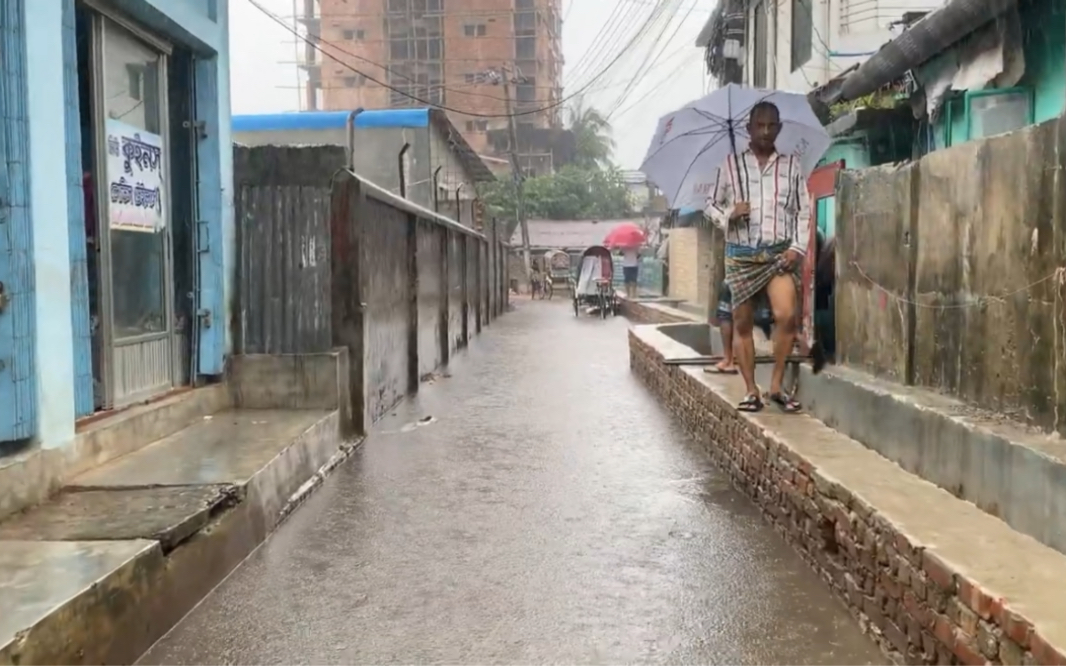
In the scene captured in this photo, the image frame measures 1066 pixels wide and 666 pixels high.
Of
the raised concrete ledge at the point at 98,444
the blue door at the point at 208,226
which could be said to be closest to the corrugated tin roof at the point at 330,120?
the blue door at the point at 208,226

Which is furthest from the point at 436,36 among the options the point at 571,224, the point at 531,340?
the point at 531,340

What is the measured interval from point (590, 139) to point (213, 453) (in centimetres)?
5666

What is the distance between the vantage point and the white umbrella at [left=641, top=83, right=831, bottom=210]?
25.7ft

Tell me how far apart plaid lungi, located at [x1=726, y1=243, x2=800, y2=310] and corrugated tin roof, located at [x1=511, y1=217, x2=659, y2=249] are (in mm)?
42322

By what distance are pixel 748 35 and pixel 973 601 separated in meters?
23.0

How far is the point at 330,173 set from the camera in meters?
8.24

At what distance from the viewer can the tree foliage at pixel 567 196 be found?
5138cm

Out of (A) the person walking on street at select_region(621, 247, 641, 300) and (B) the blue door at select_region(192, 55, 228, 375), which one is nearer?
(B) the blue door at select_region(192, 55, 228, 375)

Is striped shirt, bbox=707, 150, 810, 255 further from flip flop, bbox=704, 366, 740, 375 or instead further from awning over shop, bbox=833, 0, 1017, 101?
awning over shop, bbox=833, 0, 1017, 101

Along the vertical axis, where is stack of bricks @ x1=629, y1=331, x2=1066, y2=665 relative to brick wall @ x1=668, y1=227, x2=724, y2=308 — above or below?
below

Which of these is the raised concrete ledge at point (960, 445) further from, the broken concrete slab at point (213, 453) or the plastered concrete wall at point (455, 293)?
the plastered concrete wall at point (455, 293)

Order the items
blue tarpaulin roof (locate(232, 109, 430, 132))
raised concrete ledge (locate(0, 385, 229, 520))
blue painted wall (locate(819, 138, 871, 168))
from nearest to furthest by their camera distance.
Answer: raised concrete ledge (locate(0, 385, 229, 520)) → blue painted wall (locate(819, 138, 871, 168)) → blue tarpaulin roof (locate(232, 109, 430, 132))

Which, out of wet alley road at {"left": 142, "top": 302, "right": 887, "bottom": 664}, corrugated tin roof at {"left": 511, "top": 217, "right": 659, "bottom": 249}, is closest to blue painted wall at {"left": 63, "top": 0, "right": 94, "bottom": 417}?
wet alley road at {"left": 142, "top": 302, "right": 887, "bottom": 664}

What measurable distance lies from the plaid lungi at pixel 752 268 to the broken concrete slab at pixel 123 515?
3.58 meters
